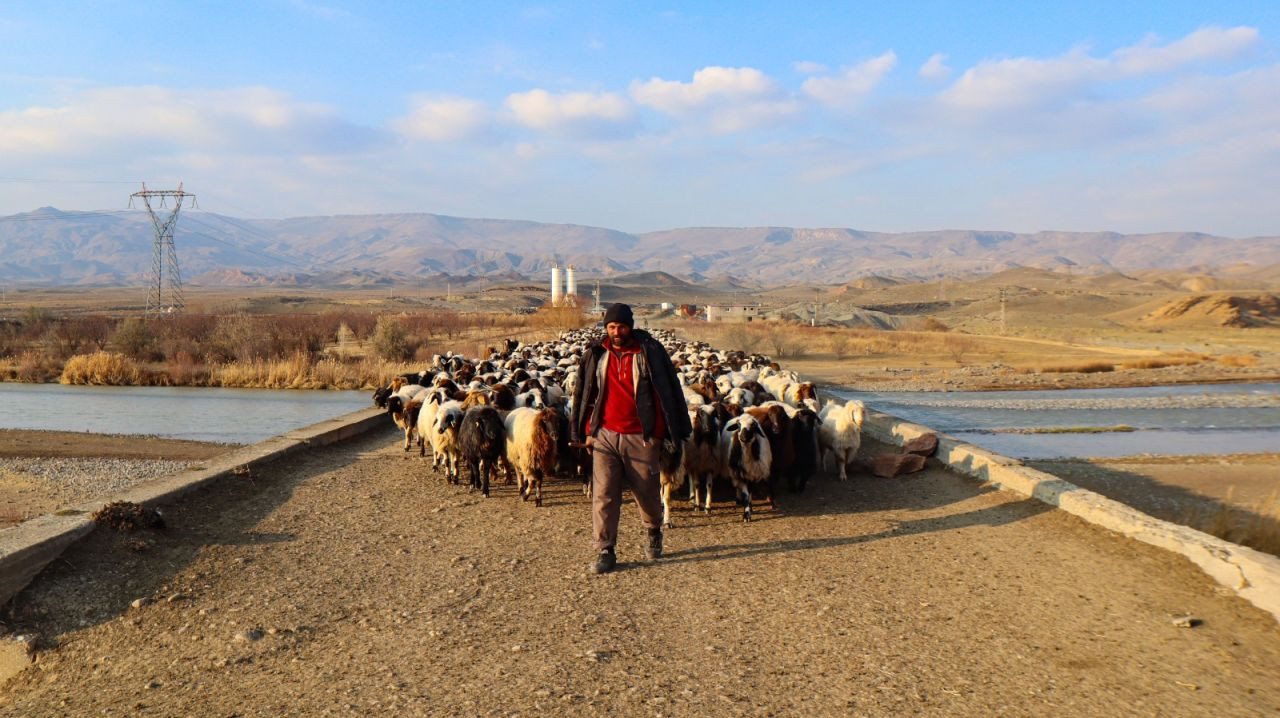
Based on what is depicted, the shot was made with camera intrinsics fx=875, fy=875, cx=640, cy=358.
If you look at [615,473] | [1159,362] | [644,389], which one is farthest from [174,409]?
[1159,362]

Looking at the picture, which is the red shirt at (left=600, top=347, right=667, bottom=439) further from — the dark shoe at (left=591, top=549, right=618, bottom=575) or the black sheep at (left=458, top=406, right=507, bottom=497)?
the black sheep at (left=458, top=406, right=507, bottom=497)

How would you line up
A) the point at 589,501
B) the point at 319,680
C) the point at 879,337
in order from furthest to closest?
the point at 879,337 → the point at 589,501 → the point at 319,680

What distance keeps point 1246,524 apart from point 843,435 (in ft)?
12.5

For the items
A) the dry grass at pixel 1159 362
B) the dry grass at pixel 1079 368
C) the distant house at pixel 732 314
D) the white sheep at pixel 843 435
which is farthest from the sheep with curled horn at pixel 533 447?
the distant house at pixel 732 314

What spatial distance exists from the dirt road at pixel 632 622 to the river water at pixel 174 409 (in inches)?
409

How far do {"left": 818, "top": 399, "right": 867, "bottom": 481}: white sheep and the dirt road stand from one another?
2167mm

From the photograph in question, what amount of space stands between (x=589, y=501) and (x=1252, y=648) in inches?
207

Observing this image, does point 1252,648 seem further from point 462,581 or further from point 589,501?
point 589,501

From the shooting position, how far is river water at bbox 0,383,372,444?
1723 cm

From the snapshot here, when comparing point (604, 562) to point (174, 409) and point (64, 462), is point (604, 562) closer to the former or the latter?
point (64, 462)

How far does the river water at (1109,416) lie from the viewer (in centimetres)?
1502

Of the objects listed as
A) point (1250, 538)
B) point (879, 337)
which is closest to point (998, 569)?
point (1250, 538)

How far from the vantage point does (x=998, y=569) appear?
619 centimetres

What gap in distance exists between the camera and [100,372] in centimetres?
2567
